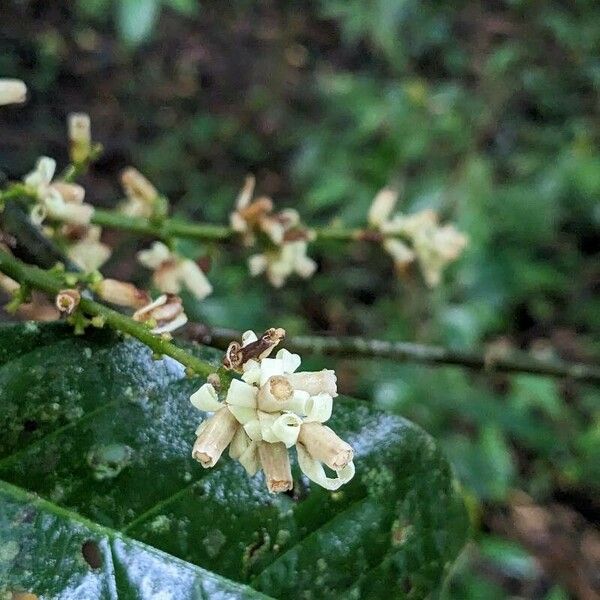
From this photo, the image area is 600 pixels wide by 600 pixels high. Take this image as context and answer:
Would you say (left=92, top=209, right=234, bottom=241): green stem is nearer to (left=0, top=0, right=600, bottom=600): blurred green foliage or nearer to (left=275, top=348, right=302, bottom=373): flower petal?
(left=275, top=348, right=302, bottom=373): flower petal

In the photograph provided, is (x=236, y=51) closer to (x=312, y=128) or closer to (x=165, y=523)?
(x=312, y=128)

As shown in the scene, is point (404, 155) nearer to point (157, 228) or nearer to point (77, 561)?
point (157, 228)

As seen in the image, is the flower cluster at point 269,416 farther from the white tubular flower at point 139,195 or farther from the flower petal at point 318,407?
the white tubular flower at point 139,195

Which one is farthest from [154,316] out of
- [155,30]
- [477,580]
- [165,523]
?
[155,30]

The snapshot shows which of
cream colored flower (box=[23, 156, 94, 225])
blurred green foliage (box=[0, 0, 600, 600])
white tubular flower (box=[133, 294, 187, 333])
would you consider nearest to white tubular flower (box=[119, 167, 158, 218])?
cream colored flower (box=[23, 156, 94, 225])

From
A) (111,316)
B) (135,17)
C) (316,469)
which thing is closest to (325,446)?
(316,469)

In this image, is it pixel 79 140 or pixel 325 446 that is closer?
pixel 325 446
